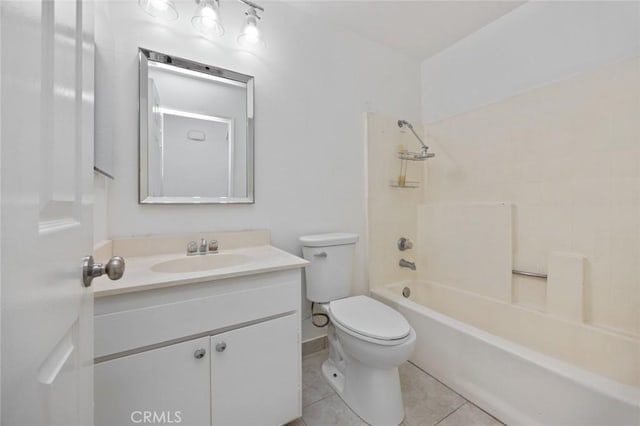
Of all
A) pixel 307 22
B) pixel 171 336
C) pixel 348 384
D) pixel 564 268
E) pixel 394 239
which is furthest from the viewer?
pixel 394 239

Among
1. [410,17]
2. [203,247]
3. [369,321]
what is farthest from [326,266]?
[410,17]

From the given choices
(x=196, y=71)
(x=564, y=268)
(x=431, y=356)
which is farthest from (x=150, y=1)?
(x=564, y=268)

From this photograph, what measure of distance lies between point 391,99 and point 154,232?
6.37 ft

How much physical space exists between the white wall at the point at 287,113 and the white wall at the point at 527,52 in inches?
12.0

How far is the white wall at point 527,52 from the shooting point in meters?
1.39

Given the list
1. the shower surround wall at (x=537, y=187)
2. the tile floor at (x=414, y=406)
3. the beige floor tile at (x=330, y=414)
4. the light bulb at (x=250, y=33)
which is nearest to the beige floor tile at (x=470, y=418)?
the tile floor at (x=414, y=406)

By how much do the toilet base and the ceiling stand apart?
84.9 inches

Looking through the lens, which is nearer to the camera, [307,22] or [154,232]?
[154,232]

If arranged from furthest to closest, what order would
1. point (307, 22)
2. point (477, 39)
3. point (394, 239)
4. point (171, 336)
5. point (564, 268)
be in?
point (394, 239) → point (477, 39) → point (307, 22) → point (564, 268) → point (171, 336)

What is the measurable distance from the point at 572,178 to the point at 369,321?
144 cm

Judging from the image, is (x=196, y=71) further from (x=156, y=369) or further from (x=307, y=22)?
(x=156, y=369)

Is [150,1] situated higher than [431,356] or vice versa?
[150,1]

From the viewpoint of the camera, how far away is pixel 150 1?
1.24 m

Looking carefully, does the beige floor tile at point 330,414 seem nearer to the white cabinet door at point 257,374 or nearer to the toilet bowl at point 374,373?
the toilet bowl at point 374,373
